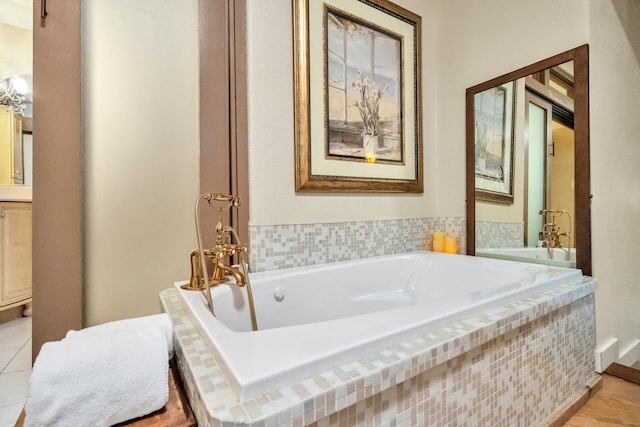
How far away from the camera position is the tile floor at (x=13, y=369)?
120 cm

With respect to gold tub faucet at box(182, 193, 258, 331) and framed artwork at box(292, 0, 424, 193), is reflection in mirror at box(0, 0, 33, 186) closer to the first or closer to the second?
gold tub faucet at box(182, 193, 258, 331)

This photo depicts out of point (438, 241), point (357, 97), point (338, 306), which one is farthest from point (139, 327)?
point (438, 241)

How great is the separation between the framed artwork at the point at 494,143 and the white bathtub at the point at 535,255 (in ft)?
1.01

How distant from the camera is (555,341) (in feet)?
3.70

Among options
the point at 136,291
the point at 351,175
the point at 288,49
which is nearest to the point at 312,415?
the point at 136,291

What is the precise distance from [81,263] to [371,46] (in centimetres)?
192

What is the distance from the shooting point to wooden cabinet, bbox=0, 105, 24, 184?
271 centimetres

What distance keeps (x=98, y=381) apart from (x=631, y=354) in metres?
2.49

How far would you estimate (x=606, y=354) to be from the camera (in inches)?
57.5

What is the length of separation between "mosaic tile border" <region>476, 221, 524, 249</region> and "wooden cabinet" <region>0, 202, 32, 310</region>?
3.47 meters

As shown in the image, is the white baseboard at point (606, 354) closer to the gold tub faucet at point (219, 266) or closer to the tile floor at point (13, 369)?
the gold tub faucet at point (219, 266)

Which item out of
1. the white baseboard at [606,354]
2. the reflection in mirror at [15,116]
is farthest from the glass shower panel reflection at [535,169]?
the reflection in mirror at [15,116]

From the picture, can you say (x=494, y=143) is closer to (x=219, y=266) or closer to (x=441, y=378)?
(x=441, y=378)

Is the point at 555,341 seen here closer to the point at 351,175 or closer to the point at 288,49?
the point at 351,175
